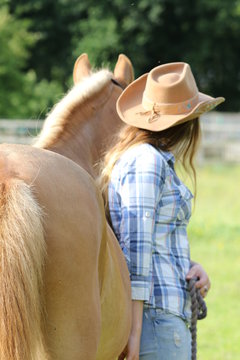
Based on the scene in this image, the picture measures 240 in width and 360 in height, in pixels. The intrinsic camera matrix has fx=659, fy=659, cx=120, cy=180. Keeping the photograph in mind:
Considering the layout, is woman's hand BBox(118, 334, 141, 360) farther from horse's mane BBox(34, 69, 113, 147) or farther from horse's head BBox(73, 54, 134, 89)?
horse's head BBox(73, 54, 134, 89)

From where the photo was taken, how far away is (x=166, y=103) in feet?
9.25

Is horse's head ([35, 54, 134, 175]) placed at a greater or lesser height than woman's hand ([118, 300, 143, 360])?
greater

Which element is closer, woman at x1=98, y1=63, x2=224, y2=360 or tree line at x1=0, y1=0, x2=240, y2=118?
woman at x1=98, y1=63, x2=224, y2=360

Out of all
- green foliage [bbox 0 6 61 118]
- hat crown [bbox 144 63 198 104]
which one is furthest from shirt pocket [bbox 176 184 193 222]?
green foliage [bbox 0 6 61 118]

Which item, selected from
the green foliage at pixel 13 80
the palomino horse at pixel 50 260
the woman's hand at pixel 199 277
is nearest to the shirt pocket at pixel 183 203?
the woman's hand at pixel 199 277

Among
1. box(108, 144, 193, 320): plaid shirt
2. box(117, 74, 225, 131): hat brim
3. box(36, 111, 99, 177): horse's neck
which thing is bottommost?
box(108, 144, 193, 320): plaid shirt

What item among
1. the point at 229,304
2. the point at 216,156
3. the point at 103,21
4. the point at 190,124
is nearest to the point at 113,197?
the point at 190,124

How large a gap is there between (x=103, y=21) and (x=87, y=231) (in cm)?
2903

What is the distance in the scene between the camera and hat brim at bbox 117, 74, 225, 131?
2.77 metres

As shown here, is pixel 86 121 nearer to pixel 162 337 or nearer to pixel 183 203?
pixel 183 203

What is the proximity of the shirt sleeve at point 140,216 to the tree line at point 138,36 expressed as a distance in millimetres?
25149

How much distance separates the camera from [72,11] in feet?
101

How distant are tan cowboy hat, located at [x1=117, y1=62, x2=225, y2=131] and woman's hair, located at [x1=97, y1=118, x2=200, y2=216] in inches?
2.7

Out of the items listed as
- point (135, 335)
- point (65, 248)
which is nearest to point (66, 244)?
point (65, 248)
